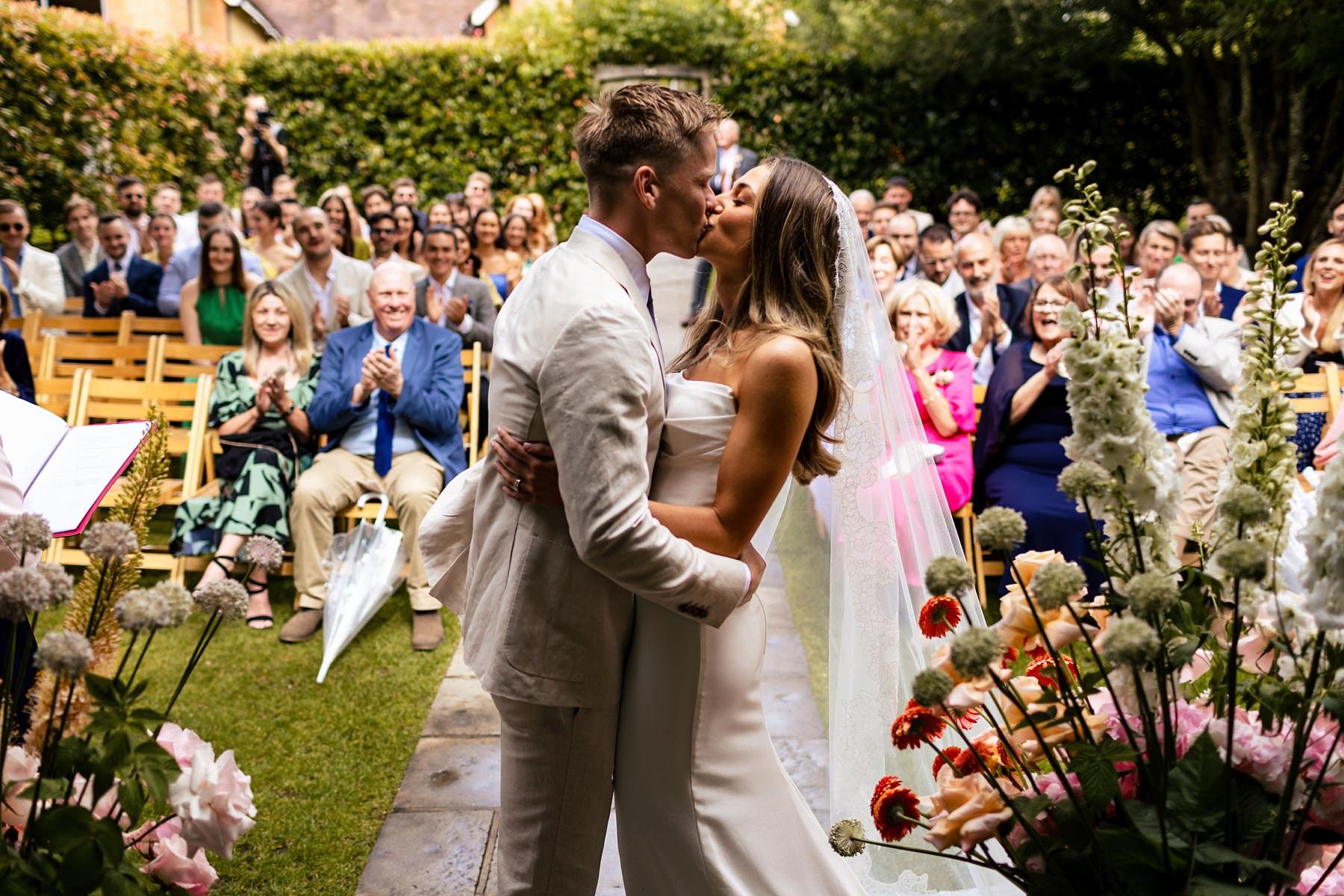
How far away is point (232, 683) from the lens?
490cm

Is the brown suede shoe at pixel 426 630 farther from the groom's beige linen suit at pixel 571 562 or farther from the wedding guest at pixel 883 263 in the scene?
the wedding guest at pixel 883 263

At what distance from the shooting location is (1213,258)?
6898mm

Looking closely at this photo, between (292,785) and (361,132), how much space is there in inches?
507

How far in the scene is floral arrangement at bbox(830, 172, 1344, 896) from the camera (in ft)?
4.11

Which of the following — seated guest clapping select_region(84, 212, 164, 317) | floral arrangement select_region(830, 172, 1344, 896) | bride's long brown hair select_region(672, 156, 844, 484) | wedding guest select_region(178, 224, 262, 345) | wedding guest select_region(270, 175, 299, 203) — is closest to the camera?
floral arrangement select_region(830, 172, 1344, 896)

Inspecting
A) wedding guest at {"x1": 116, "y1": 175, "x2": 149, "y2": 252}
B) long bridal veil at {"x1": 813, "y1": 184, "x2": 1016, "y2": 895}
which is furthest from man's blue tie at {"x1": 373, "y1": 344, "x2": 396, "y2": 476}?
wedding guest at {"x1": 116, "y1": 175, "x2": 149, "y2": 252}

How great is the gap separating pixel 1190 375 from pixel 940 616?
4711mm

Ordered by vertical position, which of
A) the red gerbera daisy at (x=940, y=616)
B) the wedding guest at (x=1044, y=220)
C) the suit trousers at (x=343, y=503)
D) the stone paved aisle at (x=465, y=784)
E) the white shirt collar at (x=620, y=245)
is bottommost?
the stone paved aisle at (x=465, y=784)

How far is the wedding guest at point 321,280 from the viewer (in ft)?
25.3

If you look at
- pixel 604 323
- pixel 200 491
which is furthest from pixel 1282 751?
pixel 200 491

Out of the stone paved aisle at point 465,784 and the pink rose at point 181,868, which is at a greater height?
the pink rose at point 181,868

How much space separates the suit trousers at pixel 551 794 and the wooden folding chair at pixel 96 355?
549 cm

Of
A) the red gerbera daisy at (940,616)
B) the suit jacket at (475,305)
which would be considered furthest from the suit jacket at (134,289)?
the red gerbera daisy at (940,616)

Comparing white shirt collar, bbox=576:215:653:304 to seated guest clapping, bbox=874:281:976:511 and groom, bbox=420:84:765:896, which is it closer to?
groom, bbox=420:84:765:896
